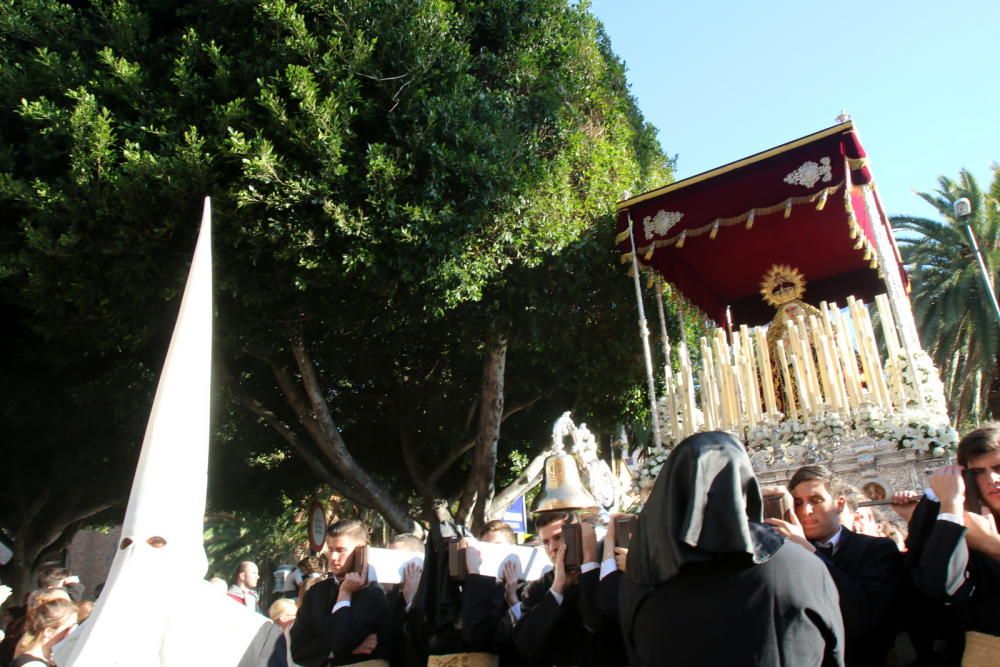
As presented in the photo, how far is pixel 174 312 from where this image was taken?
9.84m

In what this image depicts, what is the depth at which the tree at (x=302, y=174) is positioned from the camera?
8531 mm

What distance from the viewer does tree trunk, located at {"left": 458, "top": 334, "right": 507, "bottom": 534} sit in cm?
1158

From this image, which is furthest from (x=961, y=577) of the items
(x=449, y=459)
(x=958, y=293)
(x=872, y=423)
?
(x=958, y=293)

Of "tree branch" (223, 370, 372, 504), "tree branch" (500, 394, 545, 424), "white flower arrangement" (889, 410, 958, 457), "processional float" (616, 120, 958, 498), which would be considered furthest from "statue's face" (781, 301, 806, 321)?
"tree branch" (223, 370, 372, 504)

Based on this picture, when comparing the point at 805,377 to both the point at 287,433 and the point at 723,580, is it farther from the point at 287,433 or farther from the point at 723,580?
the point at 287,433

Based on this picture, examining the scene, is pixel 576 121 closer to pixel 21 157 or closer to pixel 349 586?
pixel 21 157

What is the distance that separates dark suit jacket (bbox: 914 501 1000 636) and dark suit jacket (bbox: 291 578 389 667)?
311 cm

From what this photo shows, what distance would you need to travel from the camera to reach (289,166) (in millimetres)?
8758

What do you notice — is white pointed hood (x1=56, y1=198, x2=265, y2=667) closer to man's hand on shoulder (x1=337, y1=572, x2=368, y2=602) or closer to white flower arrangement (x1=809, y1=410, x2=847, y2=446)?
man's hand on shoulder (x1=337, y1=572, x2=368, y2=602)

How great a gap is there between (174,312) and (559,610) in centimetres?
755

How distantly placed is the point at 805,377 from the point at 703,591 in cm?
715

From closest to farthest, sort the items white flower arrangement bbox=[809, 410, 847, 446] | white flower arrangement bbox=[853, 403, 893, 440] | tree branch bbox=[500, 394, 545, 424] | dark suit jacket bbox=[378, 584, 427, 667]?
dark suit jacket bbox=[378, 584, 427, 667], white flower arrangement bbox=[853, 403, 893, 440], white flower arrangement bbox=[809, 410, 847, 446], tree branch bbox=[500, 394, 545, 424]

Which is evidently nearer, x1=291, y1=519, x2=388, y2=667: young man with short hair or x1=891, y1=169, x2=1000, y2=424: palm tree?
x1=291, y1=519, x2=388, y2=667: young man with short hair

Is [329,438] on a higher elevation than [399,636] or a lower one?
higher
